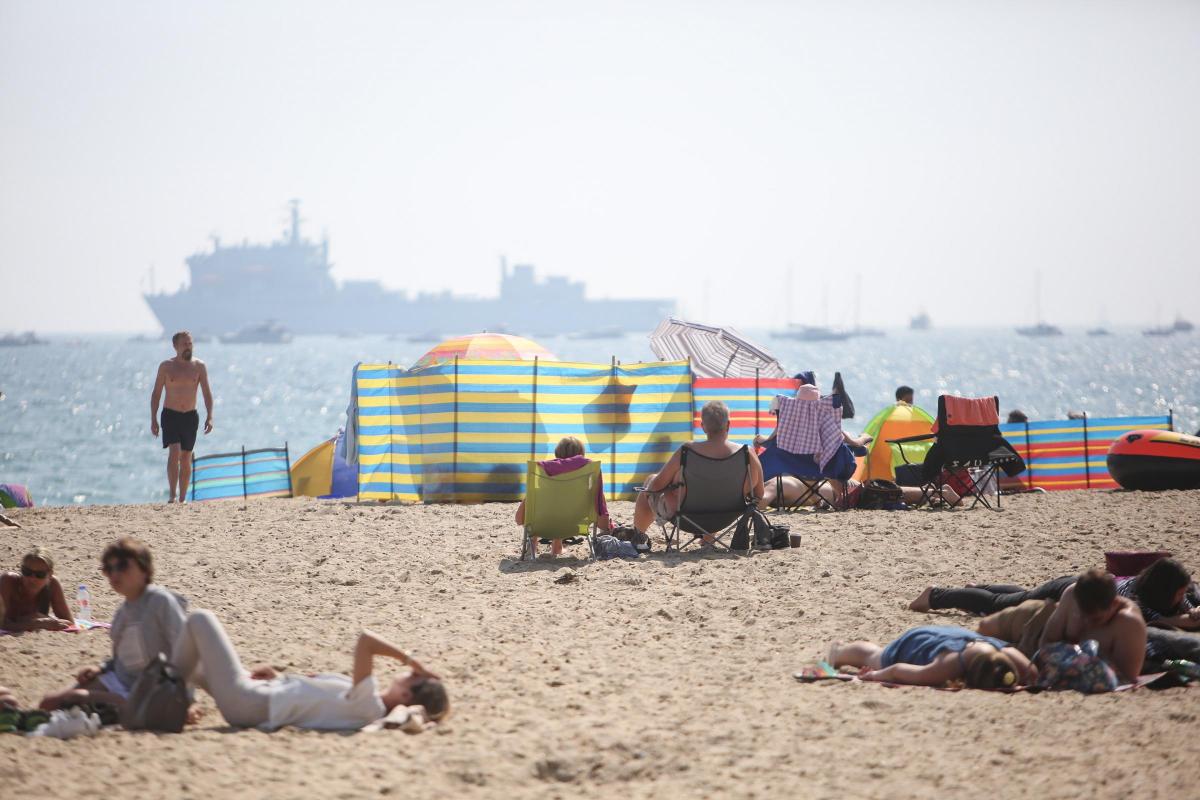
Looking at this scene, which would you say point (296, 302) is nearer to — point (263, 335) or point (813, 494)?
point (263, 335)

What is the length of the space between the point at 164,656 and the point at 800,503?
603 centimetres

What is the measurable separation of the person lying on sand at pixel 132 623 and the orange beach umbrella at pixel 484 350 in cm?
700

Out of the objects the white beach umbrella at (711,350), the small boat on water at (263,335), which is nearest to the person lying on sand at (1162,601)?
the white beach umbrella at (711,350)

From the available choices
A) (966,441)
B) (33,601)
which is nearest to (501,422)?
(966,441)

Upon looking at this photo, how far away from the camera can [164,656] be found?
14.6ft

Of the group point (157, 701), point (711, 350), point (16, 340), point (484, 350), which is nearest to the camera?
point (157, 701)

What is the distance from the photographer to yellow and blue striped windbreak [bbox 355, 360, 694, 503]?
1061 cm

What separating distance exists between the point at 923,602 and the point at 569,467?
2365 millimetres

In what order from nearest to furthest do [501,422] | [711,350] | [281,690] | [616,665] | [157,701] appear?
[157,701], [281,690], [616,665], [501,422], [711,350]

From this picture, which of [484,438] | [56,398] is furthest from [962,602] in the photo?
[56,398]

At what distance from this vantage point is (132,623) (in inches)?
A: 174

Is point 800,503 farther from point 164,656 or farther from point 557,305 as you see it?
point 557,305

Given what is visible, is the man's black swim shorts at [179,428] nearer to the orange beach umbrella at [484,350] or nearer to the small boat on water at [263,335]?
the orange beach umbrella at [484,350]

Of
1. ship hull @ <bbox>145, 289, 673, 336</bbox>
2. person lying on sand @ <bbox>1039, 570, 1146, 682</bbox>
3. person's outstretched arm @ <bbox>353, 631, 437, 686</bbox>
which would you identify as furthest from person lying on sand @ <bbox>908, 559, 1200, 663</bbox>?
ship hull @ <bbox>145, 289, 673, 336</bbox>
